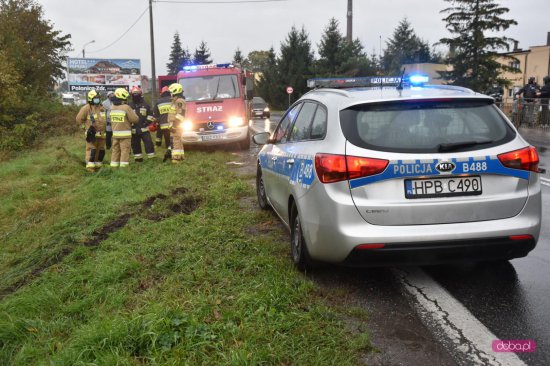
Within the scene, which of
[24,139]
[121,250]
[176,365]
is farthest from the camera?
[24,139]

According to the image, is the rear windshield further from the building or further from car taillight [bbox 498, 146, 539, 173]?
the building

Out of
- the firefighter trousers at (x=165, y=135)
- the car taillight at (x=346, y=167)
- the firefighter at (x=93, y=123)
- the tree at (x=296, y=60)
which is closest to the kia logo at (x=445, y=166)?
the car taillight at (x=346, y=167)

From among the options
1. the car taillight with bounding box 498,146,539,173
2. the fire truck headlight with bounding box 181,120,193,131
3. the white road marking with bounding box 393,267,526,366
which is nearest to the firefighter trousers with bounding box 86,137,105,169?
the fire truck headlight with bounding box 181,120,193,131

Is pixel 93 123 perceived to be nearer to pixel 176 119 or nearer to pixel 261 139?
pixel 176 119

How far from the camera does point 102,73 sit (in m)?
48.4

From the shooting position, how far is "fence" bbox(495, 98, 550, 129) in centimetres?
1711

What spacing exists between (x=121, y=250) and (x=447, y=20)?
27982 mm

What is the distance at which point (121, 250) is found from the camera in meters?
5.20

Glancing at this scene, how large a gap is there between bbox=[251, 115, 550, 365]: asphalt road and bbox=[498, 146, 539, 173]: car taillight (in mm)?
916

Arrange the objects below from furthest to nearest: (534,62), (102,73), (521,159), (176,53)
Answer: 1. (176,53)
2. (534,62)
3. (102,73)
4. (521,159)

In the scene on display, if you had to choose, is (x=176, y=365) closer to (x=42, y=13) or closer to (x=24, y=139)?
(x=24, y=139)

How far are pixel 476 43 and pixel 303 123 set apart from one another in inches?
1083

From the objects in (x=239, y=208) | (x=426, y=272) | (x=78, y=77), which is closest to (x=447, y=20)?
(x=239, y=208)

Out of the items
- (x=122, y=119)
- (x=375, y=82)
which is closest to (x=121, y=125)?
(x=122, y=119)
